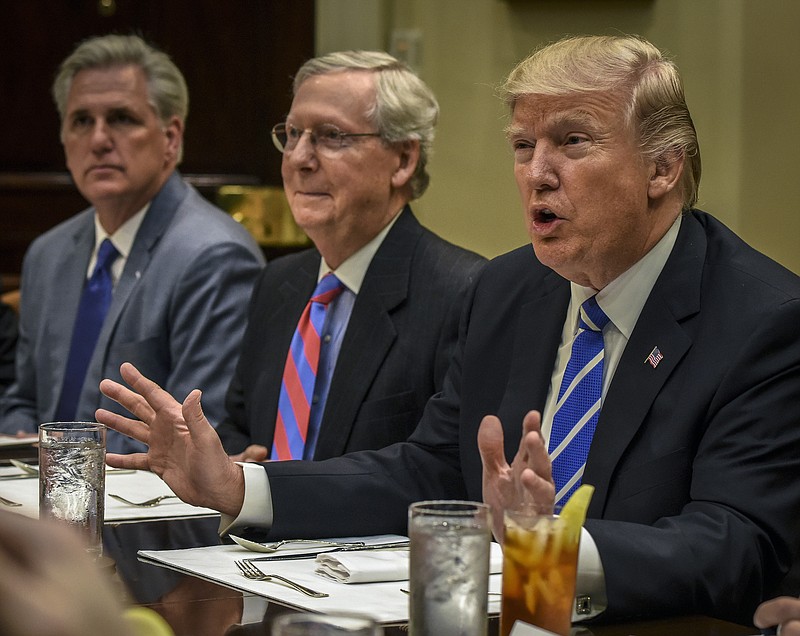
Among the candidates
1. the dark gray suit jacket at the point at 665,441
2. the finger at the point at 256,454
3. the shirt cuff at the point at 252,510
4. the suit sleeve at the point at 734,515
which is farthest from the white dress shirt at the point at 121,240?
the suit sleeve at the point at 734,515

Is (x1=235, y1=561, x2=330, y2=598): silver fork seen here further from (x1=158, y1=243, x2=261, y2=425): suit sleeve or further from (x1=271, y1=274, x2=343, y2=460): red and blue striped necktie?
(x1=158, y1=243, x2=261, y2=425): suit sleeve

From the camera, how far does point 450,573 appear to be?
1.23m

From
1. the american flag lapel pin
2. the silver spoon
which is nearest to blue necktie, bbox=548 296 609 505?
the american flag lapel pin

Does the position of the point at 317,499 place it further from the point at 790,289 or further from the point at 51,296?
the point at 51,296

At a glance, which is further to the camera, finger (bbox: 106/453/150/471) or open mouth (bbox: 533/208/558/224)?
open mouth (bbox: 533/208/558/224)

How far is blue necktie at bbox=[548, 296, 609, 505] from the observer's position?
76.5 inches

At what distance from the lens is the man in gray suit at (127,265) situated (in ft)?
→ 10.8

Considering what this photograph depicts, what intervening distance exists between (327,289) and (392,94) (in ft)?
1.58

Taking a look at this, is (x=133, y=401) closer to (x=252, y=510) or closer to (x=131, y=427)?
(x=131, y=427)

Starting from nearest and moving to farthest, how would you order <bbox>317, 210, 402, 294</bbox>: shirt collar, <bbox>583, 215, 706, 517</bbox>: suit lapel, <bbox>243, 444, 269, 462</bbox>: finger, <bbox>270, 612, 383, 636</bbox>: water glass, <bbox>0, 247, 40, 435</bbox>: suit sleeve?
<bbox>270, 612, 383, 636</bbox>: water glass, <bbox>583, 215, 706, 517</bbox>: suit lapel, <bbox>243, 444, 269, 462</bbox>: finger, <bbox>317, 210, 402, 294</bbox>: shirt collar, <bbox>0, 247, 40, 435</bbox>: suit sleeve

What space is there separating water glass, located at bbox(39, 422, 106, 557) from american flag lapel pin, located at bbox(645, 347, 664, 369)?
0.79 m

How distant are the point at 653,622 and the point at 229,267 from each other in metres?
2.08

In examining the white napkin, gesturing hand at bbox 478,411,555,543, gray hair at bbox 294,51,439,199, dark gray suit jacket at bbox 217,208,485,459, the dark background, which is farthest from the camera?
the dark background

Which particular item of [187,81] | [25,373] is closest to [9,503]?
[25,373]
